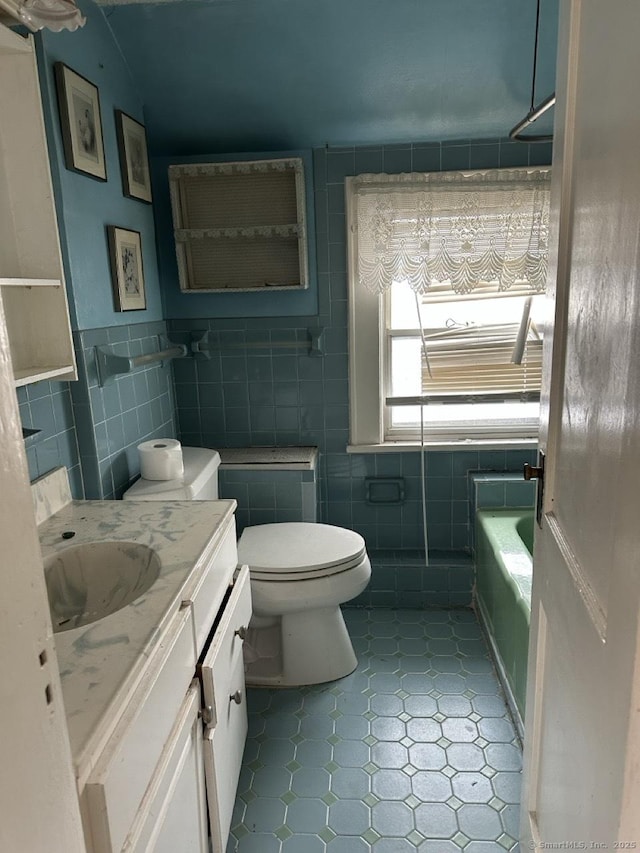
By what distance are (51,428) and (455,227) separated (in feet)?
5.27

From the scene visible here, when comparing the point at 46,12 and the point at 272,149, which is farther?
the point at 272,149

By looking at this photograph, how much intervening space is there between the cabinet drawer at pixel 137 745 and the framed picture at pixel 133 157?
1.50 meters

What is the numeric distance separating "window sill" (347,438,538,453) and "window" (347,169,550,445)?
4cm

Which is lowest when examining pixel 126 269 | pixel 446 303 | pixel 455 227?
pixel 446 303

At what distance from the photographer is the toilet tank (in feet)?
5.97

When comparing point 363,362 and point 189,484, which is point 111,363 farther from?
point 363,362

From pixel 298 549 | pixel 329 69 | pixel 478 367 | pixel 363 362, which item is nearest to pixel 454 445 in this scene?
pixel 478 367

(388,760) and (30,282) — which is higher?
(30,282)

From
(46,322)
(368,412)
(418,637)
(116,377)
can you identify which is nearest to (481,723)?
(418,637)

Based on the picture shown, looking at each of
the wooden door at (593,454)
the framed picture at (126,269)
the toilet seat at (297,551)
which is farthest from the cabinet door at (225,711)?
the framed picture at (126,269)

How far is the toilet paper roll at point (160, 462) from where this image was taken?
187 centimetres

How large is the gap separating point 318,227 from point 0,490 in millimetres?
2109

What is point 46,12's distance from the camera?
1.06 metres

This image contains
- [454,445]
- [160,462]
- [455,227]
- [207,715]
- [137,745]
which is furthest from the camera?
[454,445]
